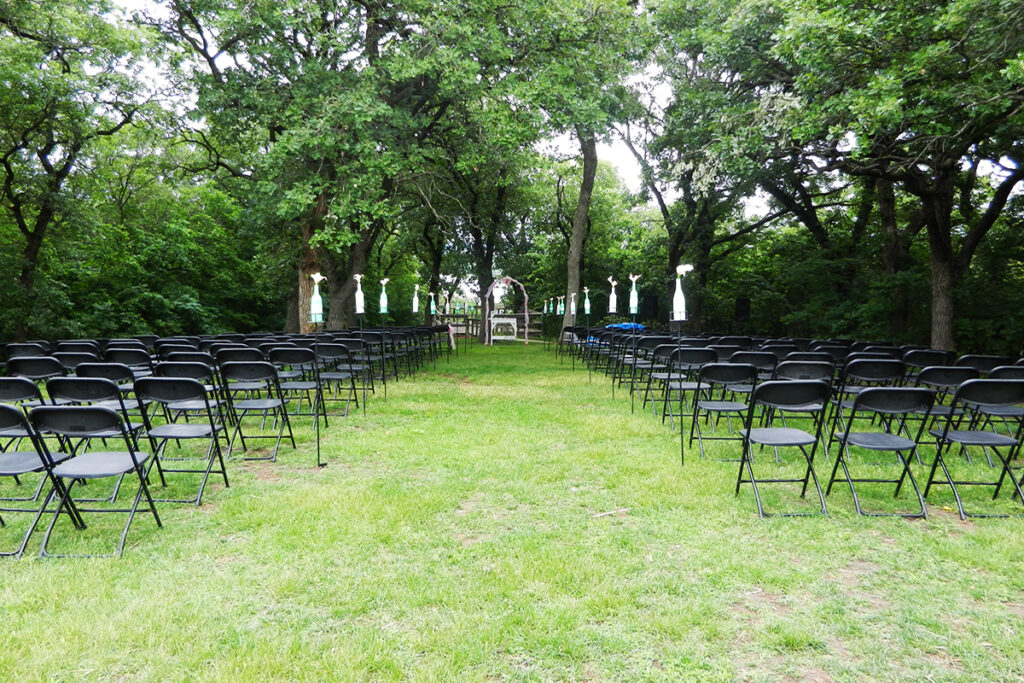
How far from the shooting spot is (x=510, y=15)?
11.7m

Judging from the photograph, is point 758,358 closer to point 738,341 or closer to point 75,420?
point 738,341

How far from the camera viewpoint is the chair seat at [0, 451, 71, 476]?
9.70 ft

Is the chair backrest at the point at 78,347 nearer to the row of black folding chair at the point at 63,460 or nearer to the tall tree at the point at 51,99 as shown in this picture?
the row of black folding chair at the point at 63,460

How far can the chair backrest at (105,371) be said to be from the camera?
434cm

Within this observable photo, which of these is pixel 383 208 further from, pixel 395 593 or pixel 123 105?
pixel 395 593

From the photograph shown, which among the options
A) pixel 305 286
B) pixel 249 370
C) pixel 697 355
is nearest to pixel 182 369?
pixel 249 370

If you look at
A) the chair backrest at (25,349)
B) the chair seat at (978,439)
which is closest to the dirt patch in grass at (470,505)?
the chair seat at (978,439)

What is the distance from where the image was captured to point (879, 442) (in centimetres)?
359

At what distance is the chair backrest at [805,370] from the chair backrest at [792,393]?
80 centimetres

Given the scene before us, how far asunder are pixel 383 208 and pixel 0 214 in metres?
9.58

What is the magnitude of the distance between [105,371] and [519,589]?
399cm

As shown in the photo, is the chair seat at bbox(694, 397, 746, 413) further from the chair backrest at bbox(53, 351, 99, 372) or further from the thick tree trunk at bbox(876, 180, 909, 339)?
the thick tree trunk at bbox(876, 180, 909, 339)

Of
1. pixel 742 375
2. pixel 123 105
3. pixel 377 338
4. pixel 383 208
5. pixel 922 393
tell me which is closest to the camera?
pixel 922 393

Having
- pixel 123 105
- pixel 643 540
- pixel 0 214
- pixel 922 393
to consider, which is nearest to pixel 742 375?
pixel 922 393
